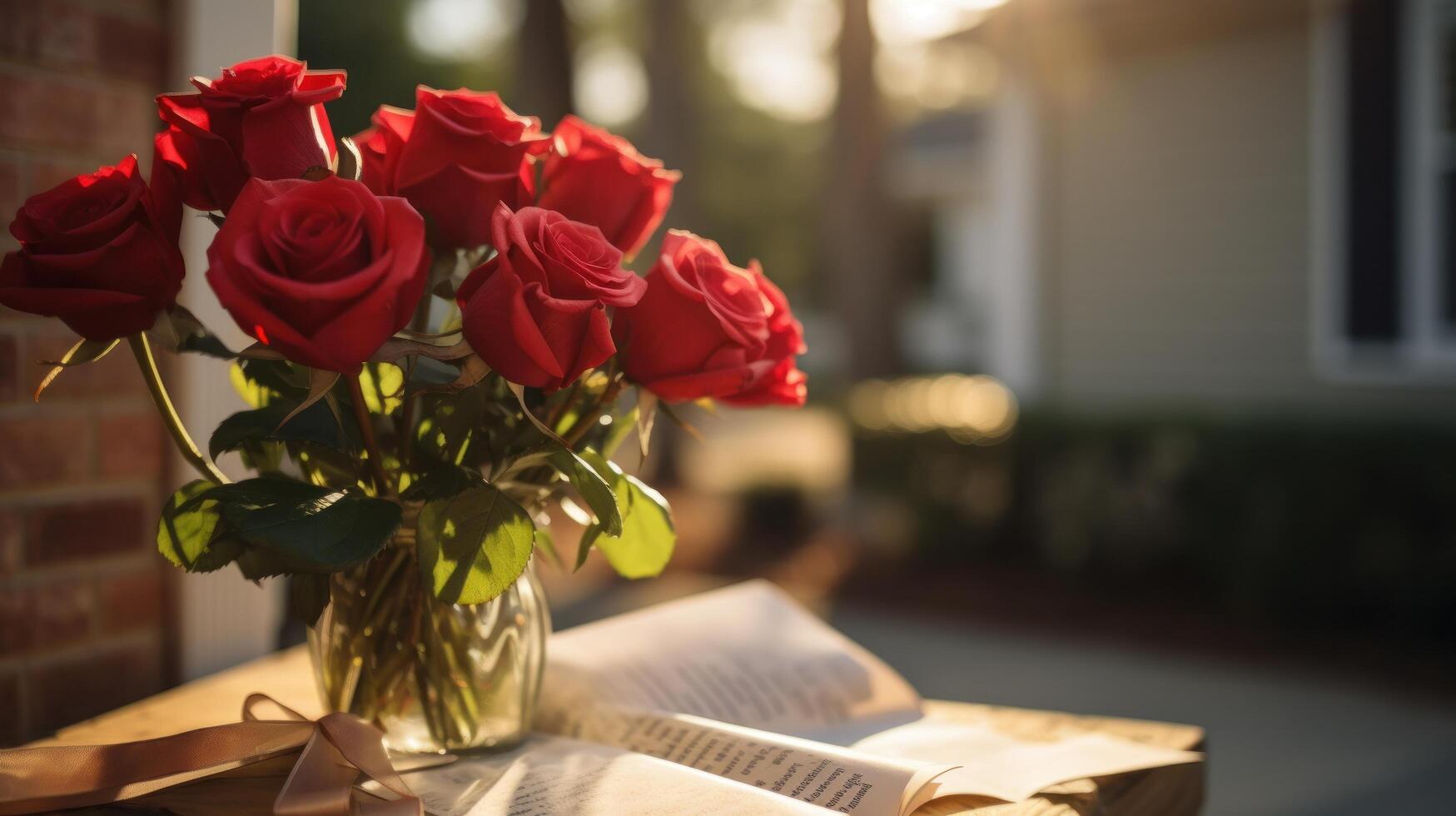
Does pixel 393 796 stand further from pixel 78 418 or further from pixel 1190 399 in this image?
pixel 1190 399

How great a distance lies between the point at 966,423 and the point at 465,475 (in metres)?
5.48

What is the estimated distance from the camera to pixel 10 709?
4.43ft

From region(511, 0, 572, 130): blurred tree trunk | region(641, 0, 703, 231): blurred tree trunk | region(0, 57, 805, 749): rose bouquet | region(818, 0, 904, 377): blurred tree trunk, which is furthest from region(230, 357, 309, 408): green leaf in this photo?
region(641, 0, 703, 231): blurred tree trunk

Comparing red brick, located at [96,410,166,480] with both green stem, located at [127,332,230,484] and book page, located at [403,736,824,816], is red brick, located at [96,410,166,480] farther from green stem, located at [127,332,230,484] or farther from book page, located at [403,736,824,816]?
book page, located at [403,736,824,816]

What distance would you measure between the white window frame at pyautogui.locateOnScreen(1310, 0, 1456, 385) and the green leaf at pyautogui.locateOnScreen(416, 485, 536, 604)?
19.4ft

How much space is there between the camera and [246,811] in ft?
3.01

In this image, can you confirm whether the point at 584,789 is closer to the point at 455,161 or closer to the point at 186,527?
the point at 186,527

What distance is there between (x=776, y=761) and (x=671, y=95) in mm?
8664

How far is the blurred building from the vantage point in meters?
5.61

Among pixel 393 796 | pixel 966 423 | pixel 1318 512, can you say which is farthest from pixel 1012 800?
pixel 966 423

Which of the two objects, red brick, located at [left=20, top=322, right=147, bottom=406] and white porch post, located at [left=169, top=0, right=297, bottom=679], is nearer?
red brick, located at [left=20, top=322, right=147, bottom=406]

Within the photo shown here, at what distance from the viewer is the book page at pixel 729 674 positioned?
1.19m

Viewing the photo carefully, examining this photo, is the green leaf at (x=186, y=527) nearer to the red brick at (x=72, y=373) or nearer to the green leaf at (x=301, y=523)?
the green leaf at (x=301, y=523)

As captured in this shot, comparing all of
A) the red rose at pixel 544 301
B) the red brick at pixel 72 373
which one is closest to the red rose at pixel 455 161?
the red rose at pixel 544 301
